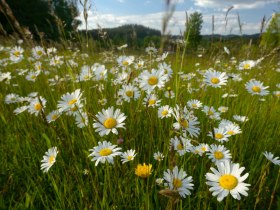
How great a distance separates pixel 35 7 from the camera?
25.8m

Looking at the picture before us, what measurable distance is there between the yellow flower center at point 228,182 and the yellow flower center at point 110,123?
24.2 inches

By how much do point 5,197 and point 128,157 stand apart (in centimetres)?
80

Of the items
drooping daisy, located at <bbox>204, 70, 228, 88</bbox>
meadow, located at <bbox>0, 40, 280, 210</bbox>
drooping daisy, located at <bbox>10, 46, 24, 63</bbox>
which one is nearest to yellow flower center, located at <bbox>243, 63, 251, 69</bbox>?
meadow, located at <bbox>0, 40, 280, 210</bbox>

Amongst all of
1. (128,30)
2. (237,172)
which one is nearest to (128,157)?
(237,172)

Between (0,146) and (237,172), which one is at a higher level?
(237,172)

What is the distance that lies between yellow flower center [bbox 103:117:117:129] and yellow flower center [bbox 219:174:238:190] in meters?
0.61

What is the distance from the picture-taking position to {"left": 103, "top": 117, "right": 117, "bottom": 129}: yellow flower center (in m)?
1.37

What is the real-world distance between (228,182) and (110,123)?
0.66 meters

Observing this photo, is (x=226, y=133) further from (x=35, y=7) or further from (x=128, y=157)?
(x=35, y=7)

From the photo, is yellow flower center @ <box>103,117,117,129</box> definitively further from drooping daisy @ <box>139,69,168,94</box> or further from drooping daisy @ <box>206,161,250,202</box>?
drooping daisy @ <box>206,161,250,202</box>

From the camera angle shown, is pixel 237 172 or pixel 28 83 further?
pixel 28 83

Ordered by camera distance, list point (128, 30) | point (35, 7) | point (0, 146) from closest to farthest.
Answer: point (0, 146) → point (128, 30) → point (35, 7)

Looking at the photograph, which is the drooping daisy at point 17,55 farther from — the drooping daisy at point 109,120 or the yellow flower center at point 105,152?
the yellow flower center at point 105,152

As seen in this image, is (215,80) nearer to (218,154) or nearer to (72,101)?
(218,154)
